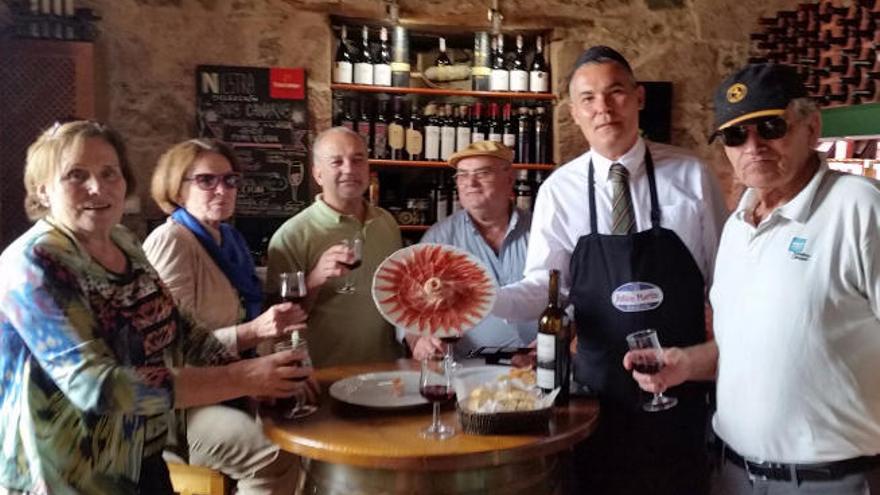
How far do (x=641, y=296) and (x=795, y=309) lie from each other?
51 centimetres

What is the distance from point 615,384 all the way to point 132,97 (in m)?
3.49

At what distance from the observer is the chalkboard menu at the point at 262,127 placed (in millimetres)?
4461

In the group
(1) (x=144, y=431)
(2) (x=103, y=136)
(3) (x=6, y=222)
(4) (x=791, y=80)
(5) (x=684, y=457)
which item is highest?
(4) (x=791, y=80)

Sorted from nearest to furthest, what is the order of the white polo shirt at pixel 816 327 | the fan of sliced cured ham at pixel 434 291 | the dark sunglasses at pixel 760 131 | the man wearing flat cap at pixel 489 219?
the white polo shirt at pixel 816 327 → the dark sunglasses at pixel 760 131 → the fan of sliced cured ham at pixel 434 291 → the man wearing flat cap at pixel 489 219

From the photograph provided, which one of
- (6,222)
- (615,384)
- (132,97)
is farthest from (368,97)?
(615,384)

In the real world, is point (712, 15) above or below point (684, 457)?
above

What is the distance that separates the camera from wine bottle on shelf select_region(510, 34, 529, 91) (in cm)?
482

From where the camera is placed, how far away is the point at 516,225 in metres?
3.27

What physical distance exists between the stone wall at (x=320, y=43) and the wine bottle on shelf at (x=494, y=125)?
392mm

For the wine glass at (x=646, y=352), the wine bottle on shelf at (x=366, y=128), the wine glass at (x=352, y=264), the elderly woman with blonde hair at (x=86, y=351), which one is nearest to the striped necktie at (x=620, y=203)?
the wine glass at (x=646, y=352)

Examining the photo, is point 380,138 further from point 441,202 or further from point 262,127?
point 262,127

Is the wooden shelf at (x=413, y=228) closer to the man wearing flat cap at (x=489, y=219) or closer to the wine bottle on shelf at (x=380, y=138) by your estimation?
the wine bottle on shelf at (x=380, y=138)

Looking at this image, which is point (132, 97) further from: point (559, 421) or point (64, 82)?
point (559, 421)

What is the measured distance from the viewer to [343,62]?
466 cm
